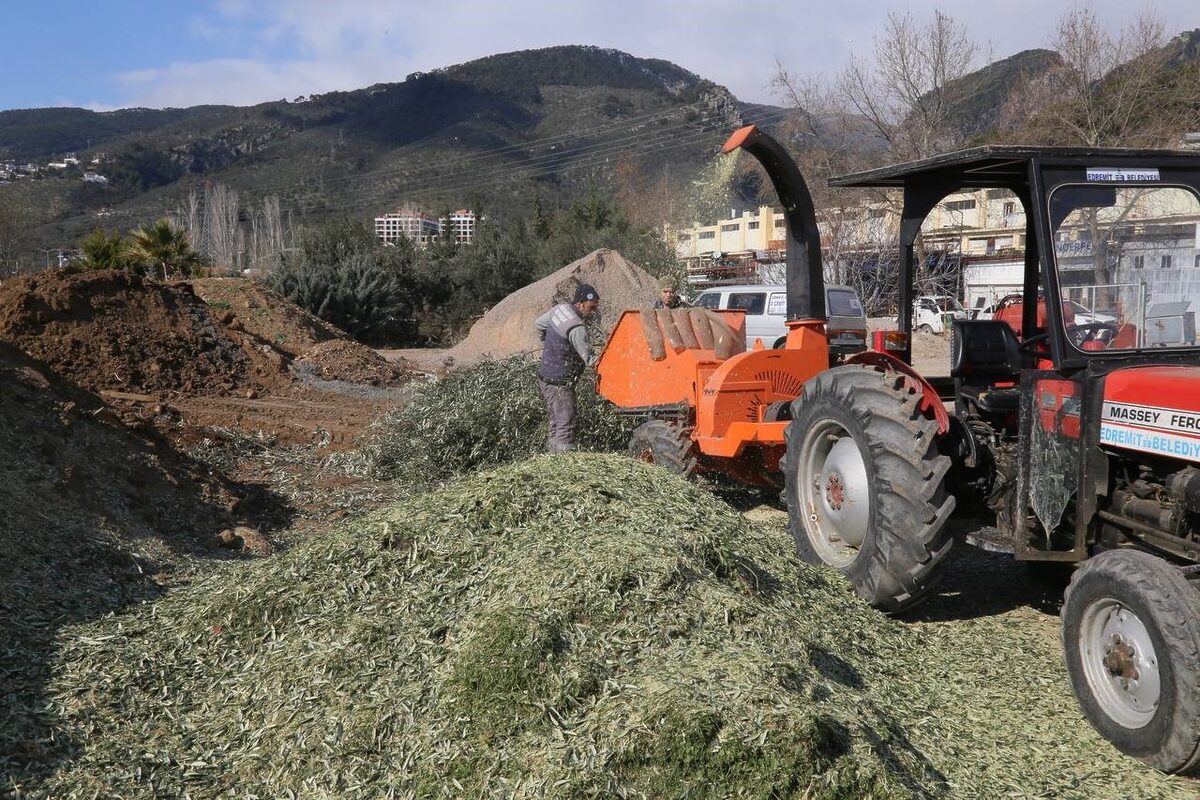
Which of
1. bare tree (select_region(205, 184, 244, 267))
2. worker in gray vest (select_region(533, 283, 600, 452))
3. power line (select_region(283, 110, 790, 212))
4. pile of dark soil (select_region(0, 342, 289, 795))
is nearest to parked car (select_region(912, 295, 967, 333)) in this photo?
worker in gray vest (select_region(533, 283, 600, 452))

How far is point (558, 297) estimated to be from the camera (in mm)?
19094

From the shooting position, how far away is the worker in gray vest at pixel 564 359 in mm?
7738

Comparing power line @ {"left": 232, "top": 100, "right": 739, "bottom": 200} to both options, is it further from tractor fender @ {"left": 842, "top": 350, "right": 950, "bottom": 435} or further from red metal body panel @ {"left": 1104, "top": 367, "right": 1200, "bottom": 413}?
red metal body panel @ {"left": 1104, "top": 367, "right": 1200, "bottom": 413}

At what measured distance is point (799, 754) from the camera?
2.98 metres

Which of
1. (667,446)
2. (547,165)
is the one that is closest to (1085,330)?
(667,446)

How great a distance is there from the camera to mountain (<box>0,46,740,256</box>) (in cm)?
7594

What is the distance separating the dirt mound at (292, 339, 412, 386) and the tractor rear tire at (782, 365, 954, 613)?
1005 cm

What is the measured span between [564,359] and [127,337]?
8339 mm

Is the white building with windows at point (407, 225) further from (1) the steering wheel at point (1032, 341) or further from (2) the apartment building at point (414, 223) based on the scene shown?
(1) the steering wheel at point (1032, 341)

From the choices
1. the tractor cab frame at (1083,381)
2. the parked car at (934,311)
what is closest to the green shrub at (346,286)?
the parked car at (934,311)

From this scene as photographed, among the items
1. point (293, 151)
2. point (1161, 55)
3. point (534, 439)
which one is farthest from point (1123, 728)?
point (293, 151)

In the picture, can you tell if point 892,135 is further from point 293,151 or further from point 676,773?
point 293,151

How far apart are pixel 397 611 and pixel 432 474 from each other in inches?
203

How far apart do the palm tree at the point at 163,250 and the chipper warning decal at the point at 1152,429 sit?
24.2 m
